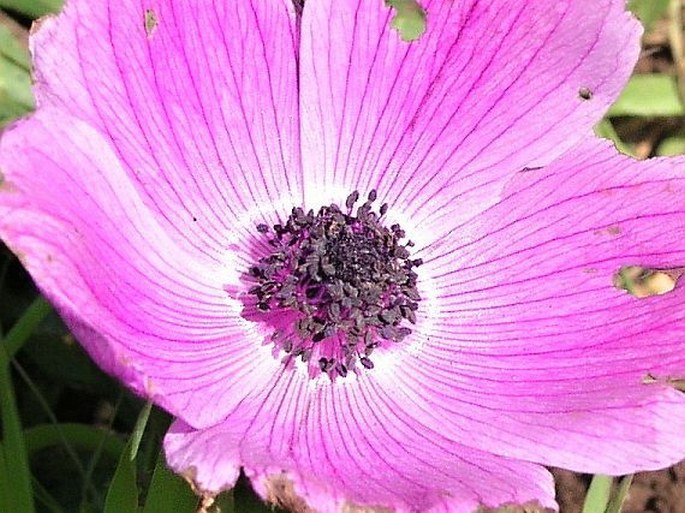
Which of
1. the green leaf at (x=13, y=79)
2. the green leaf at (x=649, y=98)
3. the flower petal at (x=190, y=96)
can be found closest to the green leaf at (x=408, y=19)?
the flower petal at (x=190, y=96)

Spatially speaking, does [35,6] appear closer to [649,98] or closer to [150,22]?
[150,22]

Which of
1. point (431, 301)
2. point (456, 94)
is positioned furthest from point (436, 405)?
point (456, 94)

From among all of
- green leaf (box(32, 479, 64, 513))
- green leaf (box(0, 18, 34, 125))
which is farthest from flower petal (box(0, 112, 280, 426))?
green leaf (box(0, 18, 34, 125))

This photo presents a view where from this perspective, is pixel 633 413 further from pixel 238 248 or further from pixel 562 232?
pixel 238 248

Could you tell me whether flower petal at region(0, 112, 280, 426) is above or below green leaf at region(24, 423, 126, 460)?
above

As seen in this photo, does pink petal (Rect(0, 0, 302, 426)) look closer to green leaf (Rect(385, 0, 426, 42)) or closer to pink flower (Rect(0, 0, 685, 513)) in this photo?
pink flower (Rect(0, 0, 685, 513))

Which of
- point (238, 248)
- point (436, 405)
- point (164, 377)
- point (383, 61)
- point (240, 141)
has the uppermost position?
point (383, 61)

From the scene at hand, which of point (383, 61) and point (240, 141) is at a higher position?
point (383, 61)
